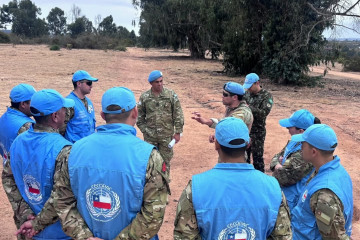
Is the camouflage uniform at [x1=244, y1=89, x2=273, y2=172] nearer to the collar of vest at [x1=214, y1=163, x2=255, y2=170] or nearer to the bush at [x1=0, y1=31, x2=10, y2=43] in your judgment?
the collar of vest at [x1=214, y1=163, x2=255, y2=170]

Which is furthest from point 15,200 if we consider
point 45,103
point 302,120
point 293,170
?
point 302,120

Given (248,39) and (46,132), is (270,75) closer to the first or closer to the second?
(248,39)

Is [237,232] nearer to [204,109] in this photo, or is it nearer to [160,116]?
[160,116]

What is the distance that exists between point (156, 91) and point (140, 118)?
530 millimetres

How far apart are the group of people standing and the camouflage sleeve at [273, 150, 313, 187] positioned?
264 mm

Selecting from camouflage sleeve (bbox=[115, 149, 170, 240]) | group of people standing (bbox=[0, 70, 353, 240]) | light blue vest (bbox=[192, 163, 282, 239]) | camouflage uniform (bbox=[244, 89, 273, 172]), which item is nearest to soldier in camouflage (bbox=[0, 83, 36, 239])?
group of people standing (bbox=[0, 70, 353, 240])

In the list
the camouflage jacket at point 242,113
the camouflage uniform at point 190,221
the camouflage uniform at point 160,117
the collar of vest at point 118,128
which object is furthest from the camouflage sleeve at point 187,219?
the camouflage uniform at point 160,117

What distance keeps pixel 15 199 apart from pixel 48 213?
529mm

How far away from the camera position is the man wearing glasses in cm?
442

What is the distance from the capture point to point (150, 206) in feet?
6.98

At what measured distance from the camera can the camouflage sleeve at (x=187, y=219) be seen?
6.25 ft

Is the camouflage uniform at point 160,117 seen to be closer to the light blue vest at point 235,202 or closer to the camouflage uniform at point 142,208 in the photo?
the camouflage uniform at point 142,208

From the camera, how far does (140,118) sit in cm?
548

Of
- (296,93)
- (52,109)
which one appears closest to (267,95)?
(52,109)
